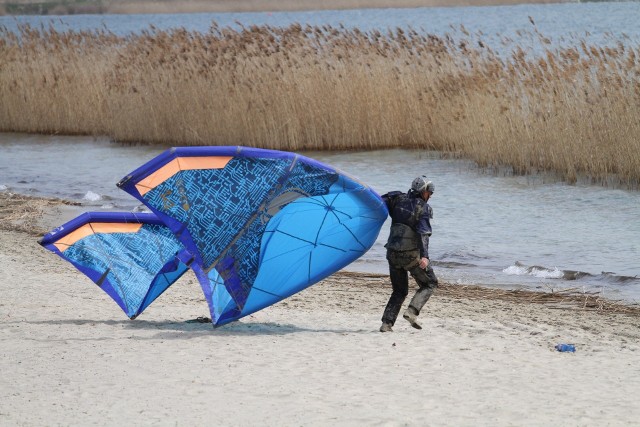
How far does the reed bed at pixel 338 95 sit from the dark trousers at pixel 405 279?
25.5 feet

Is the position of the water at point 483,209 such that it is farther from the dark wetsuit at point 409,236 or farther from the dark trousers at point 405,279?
the dark wetsuit at point 409,236

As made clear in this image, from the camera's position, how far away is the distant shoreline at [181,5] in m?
90.6

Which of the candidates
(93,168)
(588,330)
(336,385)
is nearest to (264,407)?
(336,385)

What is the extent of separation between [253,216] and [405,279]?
4.11 feet

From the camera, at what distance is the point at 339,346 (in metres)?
7.79

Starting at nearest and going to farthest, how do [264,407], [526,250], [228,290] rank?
[264,407] → [228,290] → [526,250]

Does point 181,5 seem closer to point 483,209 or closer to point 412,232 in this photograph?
point 483,209

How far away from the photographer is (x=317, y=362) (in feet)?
24.0

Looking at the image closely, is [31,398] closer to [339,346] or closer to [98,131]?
[339,346]

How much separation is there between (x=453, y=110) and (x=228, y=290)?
10402mm

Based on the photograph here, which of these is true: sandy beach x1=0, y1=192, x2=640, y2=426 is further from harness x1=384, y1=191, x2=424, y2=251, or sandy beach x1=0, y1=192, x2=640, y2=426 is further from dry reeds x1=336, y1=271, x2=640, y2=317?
harness x1=384, y1=191, x2=424, y2=251

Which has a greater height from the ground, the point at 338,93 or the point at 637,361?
the point at 338,93

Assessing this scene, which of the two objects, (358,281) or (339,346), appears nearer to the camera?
(339,346)

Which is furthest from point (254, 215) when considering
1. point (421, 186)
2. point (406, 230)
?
point (421, 186)
